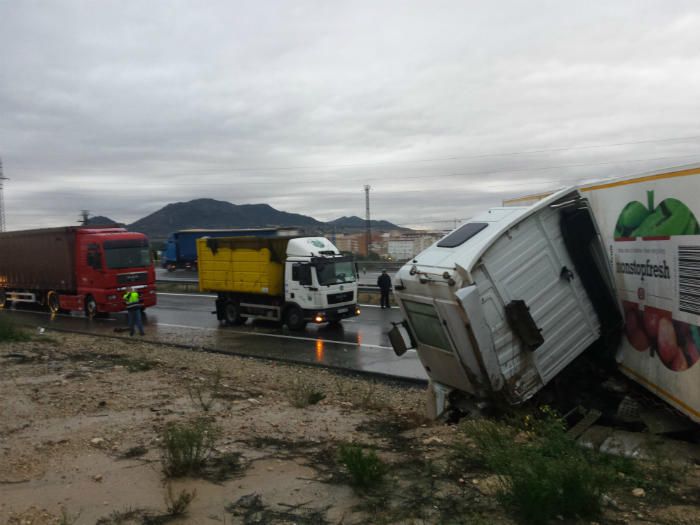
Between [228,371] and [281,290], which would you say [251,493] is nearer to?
[228,371]

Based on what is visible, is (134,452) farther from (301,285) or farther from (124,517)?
(301,285)

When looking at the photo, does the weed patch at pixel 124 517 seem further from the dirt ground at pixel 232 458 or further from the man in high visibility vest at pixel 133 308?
the man in high visibility vest at pixel 133 308

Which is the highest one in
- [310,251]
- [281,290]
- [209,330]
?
[310,251]

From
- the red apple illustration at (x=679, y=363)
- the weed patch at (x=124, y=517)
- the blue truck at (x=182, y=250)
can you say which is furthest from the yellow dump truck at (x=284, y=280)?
the blue truck at (x=182, y=250)

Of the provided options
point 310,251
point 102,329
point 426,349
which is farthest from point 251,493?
point 102,329

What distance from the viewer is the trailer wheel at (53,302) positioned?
2341 cm

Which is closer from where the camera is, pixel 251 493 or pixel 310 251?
pixel 251 493

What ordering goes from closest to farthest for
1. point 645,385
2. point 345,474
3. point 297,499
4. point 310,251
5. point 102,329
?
point 297,499 < point 345,474 < point 645,385 < point 310,251 < point 102,329

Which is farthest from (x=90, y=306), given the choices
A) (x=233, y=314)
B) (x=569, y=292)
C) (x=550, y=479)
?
(x=550, y=479)

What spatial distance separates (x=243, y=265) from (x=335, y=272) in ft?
10.5

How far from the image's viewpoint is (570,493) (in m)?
3.99

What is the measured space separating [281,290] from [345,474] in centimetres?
1321

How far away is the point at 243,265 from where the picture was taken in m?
19.0

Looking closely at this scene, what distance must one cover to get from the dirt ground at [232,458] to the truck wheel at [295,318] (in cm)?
709
